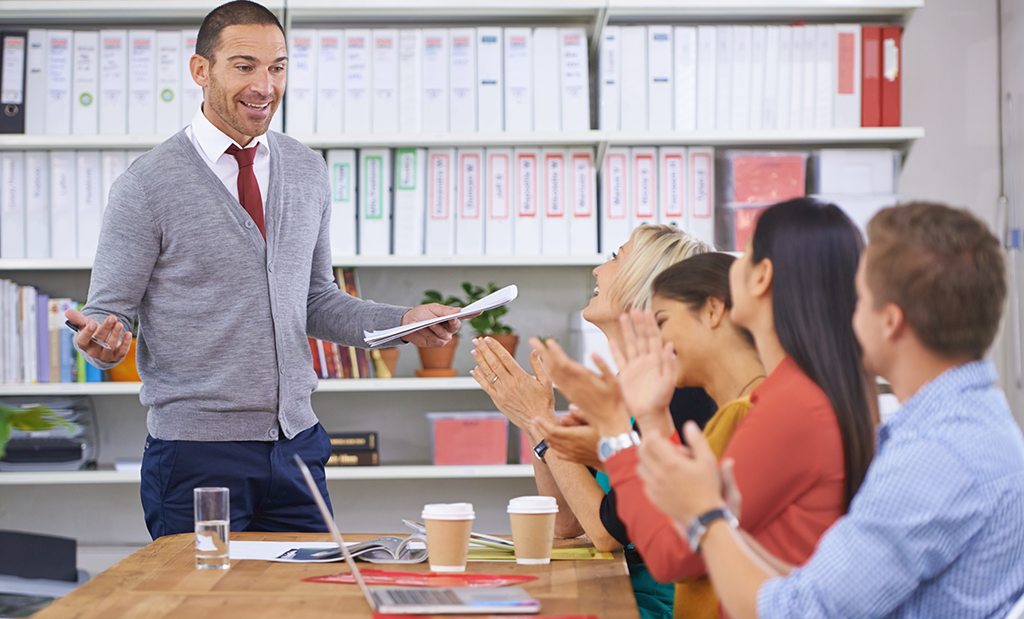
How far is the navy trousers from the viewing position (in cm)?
218

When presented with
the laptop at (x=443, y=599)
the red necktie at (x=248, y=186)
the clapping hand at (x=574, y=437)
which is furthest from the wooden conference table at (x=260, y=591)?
the red necktie at (x=248, y=186)

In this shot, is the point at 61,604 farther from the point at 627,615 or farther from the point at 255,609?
the point at 627,615

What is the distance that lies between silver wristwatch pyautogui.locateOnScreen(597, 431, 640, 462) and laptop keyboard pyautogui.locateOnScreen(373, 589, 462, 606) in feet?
0.82

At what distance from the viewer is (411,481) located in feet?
12.2

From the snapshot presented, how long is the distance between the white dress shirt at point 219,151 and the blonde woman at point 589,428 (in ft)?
2.30

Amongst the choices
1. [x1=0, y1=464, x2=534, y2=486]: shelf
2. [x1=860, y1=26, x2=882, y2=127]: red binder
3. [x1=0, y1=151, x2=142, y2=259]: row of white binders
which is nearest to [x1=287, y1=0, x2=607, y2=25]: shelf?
[x1=0, y1=151, x2=142, y2=259]: row of white binders

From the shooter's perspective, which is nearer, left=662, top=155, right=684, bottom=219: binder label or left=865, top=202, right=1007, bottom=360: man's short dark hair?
left=865, top=202, right=1007, bottom=360: man's short dark hair

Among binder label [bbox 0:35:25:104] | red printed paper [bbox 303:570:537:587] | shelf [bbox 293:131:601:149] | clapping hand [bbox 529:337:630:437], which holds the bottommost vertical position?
red printed paper [bbox 303:570:537:587]

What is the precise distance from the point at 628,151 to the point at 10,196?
6.18ft

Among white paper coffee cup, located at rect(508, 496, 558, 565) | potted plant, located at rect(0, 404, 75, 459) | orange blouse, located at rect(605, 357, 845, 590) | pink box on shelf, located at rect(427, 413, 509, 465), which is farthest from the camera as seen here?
pink box on shelf, located at rect(427, 413, 509, 465)

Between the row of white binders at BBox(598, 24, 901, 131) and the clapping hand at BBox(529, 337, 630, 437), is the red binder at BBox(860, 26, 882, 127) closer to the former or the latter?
the row of white binders at BBox(598, 24, 901, 131)

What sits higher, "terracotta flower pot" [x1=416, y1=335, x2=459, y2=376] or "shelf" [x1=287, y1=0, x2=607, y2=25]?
"shelf" [x1=287, y1=0, x2=607, y2=25]

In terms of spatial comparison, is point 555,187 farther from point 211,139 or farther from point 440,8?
point 211,139

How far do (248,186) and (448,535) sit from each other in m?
1.03
